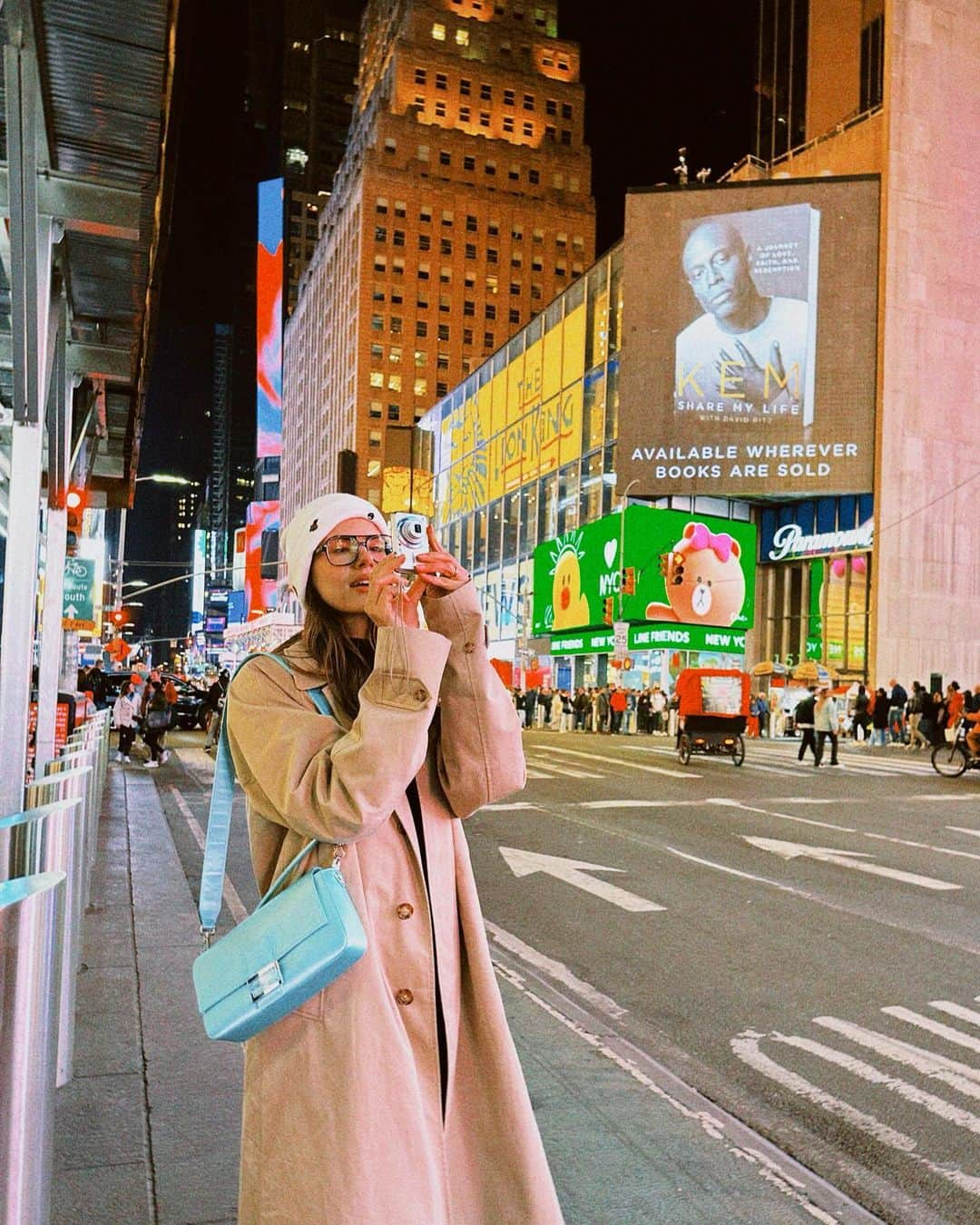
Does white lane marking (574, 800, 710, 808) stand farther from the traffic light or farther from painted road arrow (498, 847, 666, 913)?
the traffic light

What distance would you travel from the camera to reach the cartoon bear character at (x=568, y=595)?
169 feet

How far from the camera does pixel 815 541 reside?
47.0m

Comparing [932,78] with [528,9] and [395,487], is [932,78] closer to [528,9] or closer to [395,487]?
[395,487]

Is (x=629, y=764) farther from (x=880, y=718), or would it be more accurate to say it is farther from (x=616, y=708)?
(x=616, y=708)

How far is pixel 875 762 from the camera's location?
80.7ft

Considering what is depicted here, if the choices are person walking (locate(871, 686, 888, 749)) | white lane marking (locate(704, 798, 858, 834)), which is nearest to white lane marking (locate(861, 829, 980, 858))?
white lane marking (locate(704, 798, 858, 834))

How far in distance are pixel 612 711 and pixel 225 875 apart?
1369 inches

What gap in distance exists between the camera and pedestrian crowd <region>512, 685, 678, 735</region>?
131 ft

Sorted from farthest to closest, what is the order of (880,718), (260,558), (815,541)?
1. (260,558)
2. (815,541)
3. (880,718)

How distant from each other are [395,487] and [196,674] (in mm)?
63846

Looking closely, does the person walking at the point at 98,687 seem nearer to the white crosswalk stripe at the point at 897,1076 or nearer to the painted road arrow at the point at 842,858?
the painted road arrow at the point at 842,858

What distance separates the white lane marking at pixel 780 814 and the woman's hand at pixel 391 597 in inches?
439

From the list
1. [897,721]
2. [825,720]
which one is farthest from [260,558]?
[825,720]

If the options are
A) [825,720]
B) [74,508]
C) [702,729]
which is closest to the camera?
[74,508]
